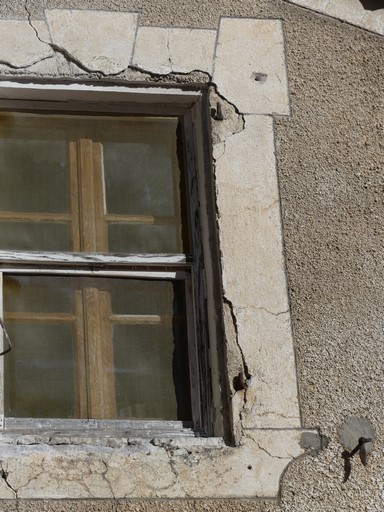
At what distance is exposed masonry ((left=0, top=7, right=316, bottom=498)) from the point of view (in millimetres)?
4453

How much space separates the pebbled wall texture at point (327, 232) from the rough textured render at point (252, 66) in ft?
0.15

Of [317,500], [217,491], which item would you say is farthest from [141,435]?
[317,500]

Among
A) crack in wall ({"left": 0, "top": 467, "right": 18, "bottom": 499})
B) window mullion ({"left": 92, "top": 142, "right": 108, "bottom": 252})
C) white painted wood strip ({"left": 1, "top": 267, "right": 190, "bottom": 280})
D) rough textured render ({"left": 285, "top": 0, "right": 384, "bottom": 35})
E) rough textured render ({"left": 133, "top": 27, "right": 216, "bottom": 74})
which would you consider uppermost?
rough textured render ({"left": 285, "top": 0, "right": 384, "bottom": 35})

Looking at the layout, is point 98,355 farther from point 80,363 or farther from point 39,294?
point 39,294

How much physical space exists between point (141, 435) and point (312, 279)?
93 centimetres

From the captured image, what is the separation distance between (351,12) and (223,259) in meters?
1.40

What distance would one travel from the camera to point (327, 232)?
501cm

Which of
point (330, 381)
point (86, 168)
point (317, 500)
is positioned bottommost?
point (317, 500)

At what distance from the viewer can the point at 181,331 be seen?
4.96 meters

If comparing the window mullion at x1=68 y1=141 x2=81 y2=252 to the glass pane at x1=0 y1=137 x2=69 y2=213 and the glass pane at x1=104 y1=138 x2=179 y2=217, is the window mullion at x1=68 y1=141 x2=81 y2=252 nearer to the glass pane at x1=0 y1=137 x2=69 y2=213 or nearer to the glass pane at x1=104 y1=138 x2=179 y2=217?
the glass pane at x1=0 y1=137 x2=69 y2=213

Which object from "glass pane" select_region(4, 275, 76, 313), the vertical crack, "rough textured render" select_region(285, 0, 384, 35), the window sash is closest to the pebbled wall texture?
"rough textured render" select_region(285, 0, 384, 35)

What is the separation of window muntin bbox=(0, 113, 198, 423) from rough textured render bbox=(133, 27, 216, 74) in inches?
9.9

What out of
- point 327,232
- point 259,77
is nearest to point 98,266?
point 327,232

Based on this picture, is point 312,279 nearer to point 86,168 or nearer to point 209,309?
point 209,309
